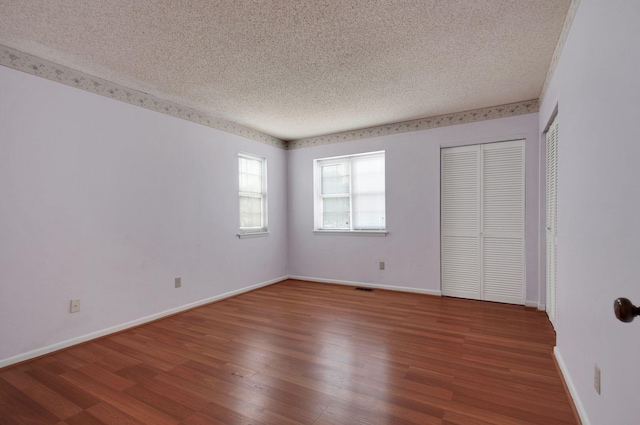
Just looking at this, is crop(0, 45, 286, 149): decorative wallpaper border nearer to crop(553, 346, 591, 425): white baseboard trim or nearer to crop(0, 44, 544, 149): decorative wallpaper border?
crop(0, 44, 544, 149): decorative wallpaper border

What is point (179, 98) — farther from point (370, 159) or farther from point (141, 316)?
point (370, 159)

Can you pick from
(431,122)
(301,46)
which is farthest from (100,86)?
(431,122)

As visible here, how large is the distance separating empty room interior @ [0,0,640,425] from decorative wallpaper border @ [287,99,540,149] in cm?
3

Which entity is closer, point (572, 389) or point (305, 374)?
point (572, 389)

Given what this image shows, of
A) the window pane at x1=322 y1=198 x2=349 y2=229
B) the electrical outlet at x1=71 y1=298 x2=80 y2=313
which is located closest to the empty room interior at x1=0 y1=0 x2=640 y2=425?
the electrical outlet at x1=71 y1=298 x2=80 y2=313

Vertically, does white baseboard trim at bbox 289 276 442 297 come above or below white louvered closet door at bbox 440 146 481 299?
below

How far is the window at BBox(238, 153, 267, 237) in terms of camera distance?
4832 millimetres

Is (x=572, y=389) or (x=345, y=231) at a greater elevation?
(x=345, y=231)

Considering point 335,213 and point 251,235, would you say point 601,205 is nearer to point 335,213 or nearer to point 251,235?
point 335,213

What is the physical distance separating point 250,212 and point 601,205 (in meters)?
4.35

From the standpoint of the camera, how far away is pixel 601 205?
4.72 ft

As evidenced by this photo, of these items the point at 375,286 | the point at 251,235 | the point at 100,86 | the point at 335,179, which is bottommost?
the point at 375,286

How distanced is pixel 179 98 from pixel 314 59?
188 centimetres

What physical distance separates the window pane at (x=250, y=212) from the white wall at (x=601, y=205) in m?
4.01
